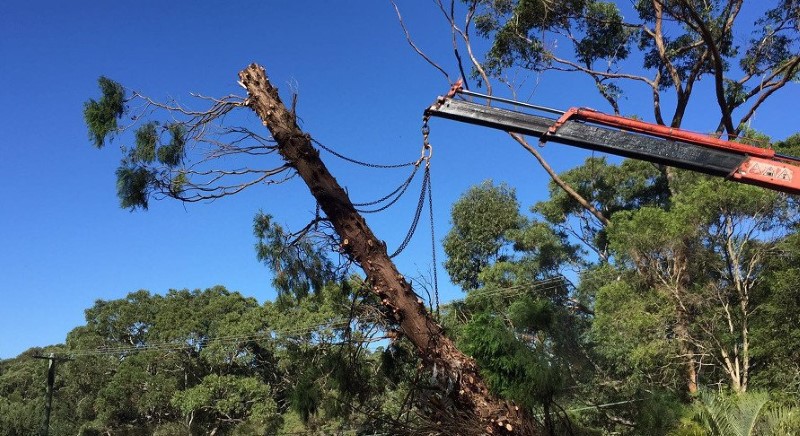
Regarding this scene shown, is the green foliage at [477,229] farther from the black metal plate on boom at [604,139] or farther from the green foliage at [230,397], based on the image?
the black metal plate on boom at [604,139]

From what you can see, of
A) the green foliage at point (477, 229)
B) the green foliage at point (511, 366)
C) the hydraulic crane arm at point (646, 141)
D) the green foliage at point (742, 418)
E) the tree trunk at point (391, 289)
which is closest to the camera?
the hydraulic crane arm at point (646, 141)

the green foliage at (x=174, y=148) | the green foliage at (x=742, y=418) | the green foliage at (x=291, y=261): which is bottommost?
the green foliage at (x=742, y=418)

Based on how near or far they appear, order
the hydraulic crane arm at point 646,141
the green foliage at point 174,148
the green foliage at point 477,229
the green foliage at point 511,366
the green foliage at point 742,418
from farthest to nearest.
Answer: the green foliage at point 477,229
the green foliage at point 742,418
the green foliage at point 174,148
the green foliage at point 511,366
the hydraulic crane arm at point 646,141

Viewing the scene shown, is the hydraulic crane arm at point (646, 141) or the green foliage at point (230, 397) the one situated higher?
the green foliage at point (230, 397)

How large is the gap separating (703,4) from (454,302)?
917cm

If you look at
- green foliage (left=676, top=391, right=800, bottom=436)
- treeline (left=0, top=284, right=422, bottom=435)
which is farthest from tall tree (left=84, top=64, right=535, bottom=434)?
treeline (left=0, top=284, right=422, bottom=435)

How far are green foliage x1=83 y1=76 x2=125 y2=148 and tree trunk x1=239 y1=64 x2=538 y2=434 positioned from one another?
1.33m

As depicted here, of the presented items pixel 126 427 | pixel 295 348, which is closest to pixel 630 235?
pixel 295 348

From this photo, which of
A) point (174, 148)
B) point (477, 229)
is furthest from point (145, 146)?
point (477, 229)

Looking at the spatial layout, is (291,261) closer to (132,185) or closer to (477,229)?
(132,185)

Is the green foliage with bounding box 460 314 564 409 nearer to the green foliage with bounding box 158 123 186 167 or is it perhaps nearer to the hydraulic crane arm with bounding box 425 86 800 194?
the hydraulic crane arm with bounding box 425 86 800 194

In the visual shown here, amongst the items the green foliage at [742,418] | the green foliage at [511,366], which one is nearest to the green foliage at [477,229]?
the green foliage at [742,418]

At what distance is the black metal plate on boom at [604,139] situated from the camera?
5.77 meters

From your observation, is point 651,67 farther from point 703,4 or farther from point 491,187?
point 491,187
